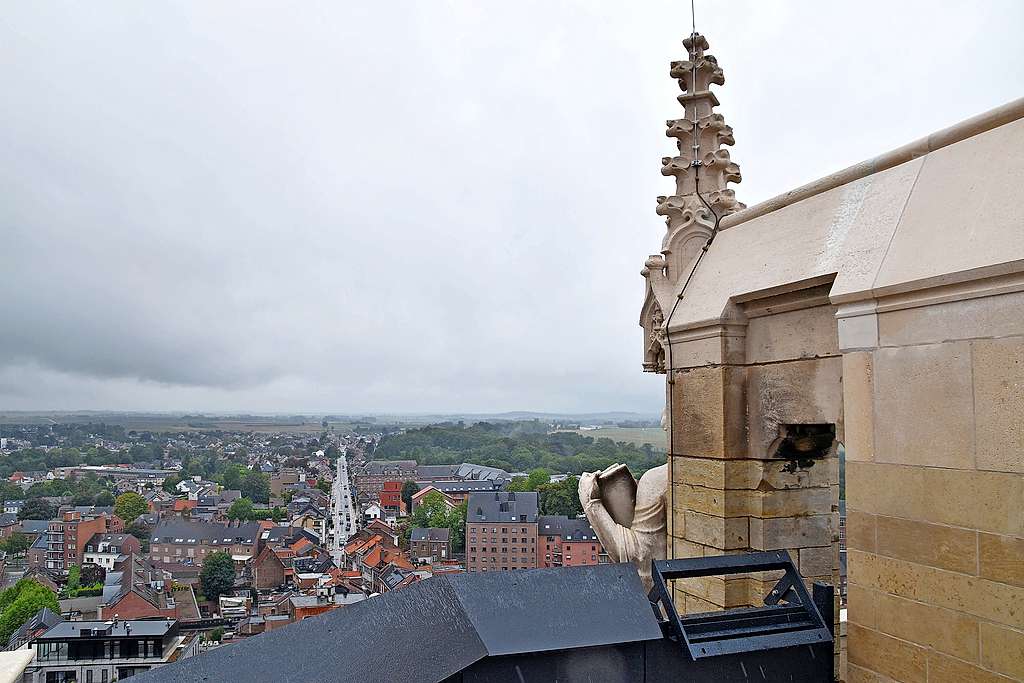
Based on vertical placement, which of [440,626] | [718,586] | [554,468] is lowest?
[554,468]

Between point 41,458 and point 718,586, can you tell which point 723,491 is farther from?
point 41,458

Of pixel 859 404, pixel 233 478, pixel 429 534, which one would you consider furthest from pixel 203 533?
pixel 859 404

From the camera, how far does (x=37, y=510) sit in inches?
4289

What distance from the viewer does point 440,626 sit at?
105 inches

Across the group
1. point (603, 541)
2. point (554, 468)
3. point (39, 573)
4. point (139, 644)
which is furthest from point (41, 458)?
point (603, 541)

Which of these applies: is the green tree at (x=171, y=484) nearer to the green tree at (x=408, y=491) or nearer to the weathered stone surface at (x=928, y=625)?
the green tree at (x=408, y=491)

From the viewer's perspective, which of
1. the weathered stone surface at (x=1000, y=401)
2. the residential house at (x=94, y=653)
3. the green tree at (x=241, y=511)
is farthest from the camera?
the green tree at (x=241, y=511)

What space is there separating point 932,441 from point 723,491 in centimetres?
151

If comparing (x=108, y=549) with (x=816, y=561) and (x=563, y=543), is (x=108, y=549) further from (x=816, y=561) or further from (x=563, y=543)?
(x=816, y=561)

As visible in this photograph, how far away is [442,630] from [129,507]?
116976mm

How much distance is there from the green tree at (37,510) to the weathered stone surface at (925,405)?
418 feet

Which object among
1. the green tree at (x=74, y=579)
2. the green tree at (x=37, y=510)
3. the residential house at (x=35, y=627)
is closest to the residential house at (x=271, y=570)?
the green tree at (x=74, y=579)

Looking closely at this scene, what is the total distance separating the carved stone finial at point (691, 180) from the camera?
4867 mm

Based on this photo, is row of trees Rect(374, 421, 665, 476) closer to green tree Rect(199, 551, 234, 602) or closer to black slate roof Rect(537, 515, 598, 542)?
black slate roof Rect(537, 515, 598, 542)
